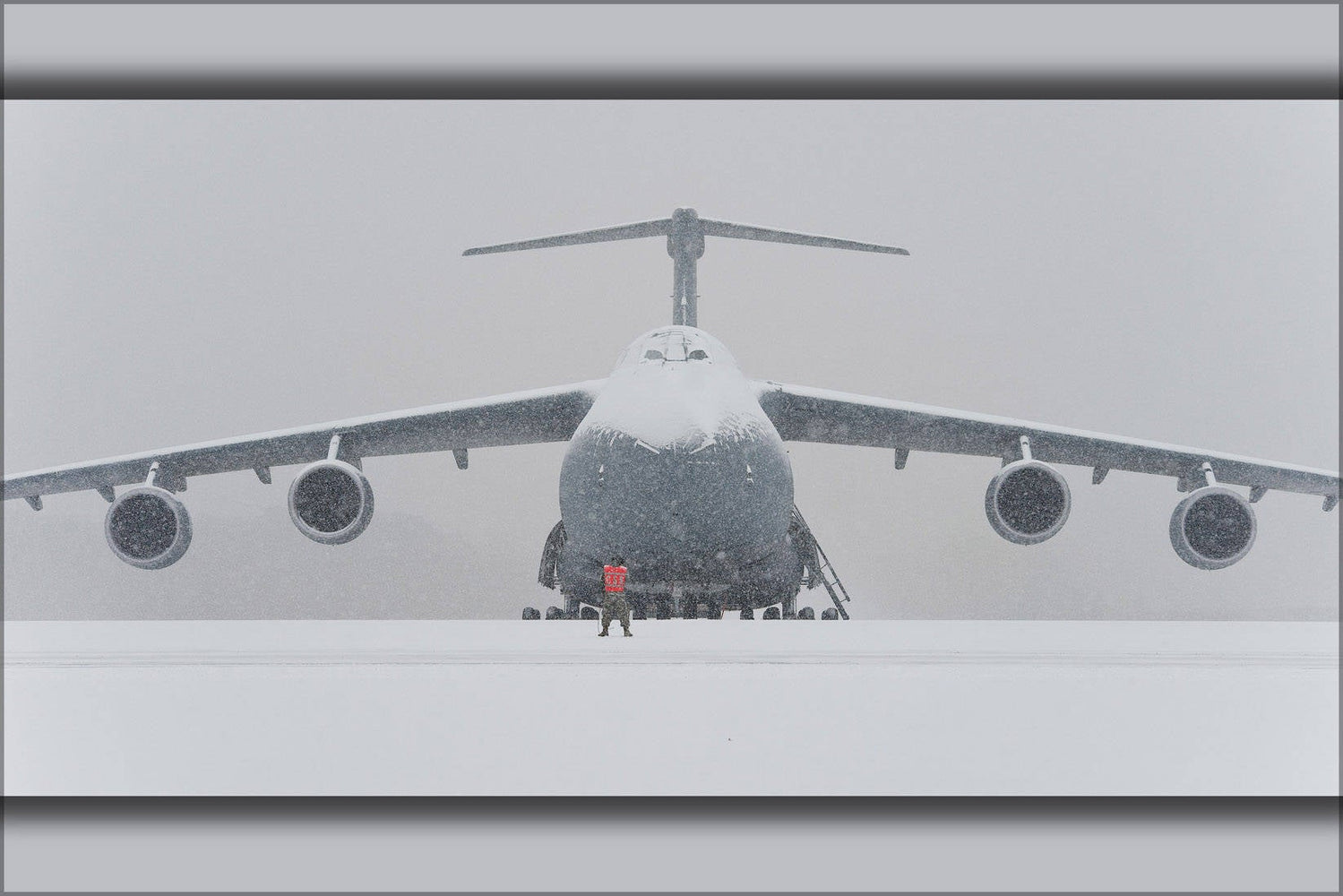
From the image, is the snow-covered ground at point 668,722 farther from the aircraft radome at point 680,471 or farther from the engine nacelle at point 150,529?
the engine nacelle at point 150,529

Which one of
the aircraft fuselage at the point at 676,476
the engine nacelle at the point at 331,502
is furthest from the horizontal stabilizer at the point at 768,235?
the engine nacelle at the point at 331,502

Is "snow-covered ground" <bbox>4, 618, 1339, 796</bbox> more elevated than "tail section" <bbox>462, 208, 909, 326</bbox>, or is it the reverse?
"tail section" <bbox>462, 208, 909, 326</bbox>

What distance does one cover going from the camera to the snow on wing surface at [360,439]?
36.5 feet

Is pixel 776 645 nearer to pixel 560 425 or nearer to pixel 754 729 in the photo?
pixel 754 729

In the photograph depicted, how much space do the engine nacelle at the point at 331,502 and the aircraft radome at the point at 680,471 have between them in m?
0.02

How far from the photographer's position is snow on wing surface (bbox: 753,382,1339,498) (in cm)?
1093

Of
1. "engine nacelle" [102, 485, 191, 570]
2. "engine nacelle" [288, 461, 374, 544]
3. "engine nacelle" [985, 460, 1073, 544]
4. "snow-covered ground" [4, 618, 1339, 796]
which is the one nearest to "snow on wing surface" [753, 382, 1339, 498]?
"engine nacelle" [985, 460, 1073, 544]

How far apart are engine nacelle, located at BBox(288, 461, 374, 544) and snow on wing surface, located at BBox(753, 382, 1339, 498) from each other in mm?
4047

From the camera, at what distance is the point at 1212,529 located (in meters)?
9.74

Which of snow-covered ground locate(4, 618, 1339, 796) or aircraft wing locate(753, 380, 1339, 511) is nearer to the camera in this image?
snow-covered ground locate(4, 618, 1339, 796)

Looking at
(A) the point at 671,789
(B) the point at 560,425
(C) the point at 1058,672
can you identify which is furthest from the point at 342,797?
(B) the point at 560,425

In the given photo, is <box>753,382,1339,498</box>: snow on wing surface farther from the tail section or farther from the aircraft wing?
the tail section
